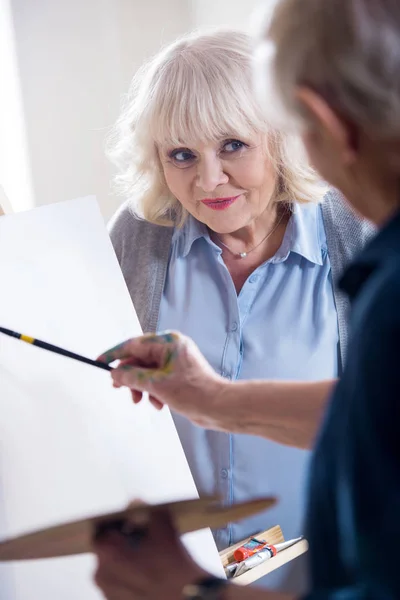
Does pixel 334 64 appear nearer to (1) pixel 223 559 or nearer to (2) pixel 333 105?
(2) pixel 333 105

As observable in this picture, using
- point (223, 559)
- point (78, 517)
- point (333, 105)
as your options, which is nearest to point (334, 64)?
point (333, 105)

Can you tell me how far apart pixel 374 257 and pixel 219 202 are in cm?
91

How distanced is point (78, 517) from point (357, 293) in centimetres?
70

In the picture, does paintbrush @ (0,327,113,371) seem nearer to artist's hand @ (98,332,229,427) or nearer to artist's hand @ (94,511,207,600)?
artist's hand @ (98,332,229,427)

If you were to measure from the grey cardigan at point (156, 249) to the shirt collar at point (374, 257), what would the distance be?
2.60ft

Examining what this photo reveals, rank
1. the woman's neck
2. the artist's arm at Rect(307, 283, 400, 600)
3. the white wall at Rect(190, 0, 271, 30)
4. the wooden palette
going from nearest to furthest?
1. the artist's arm at Rect(307, 283, 400, 600)
2. the wooden palette
3. the woman's neck
4. the white wall at Rect(190, 0, 271, 30)

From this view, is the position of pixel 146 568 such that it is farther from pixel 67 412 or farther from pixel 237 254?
pixel 237 254

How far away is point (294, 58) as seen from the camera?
0.59m

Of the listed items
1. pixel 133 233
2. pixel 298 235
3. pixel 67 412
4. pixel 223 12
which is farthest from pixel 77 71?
pixel 67 412

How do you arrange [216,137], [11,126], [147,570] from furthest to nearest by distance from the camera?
[11,126] → [216,137] → [147,570]

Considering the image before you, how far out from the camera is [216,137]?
1.39 meters

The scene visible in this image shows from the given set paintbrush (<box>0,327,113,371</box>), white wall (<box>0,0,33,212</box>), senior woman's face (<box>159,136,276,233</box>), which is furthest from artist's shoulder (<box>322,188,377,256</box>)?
white wall (<box>0,0,33,212</box>)

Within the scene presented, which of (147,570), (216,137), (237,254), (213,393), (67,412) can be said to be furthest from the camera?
(237,254)

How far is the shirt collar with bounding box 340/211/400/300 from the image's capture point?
21.5 inches
